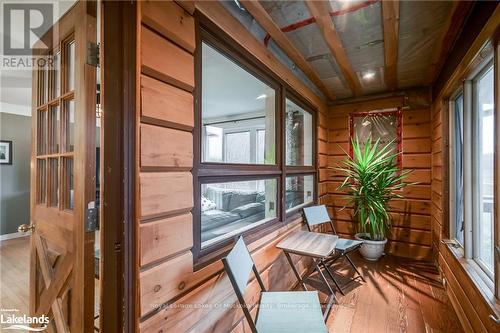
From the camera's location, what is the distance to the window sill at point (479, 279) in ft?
4.04

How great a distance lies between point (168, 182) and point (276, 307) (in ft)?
3.32

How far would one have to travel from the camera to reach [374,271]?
8.83 ft

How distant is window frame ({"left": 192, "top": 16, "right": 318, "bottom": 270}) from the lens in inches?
49.1

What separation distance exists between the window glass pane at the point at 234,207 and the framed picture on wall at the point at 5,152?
4.75 metres

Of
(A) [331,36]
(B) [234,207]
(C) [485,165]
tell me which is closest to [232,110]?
(B) [234,207]

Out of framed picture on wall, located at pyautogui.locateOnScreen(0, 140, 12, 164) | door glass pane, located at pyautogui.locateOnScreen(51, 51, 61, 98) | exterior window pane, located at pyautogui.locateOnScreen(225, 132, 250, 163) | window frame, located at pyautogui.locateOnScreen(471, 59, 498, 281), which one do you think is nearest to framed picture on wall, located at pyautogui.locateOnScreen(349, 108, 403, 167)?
window frame, located at pyautogui.locateOnScreen(471, 59, 498, 281)

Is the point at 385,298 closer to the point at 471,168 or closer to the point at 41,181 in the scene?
the point at 471,168

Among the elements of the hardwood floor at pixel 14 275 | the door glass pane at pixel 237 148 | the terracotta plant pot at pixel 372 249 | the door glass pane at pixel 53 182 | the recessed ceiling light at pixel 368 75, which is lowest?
the hardwood floor at pixel 14 275

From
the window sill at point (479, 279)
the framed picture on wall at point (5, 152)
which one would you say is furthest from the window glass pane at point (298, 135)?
the framed picture on wall at point (5, 152)

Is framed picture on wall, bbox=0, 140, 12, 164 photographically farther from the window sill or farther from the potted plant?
the window sill

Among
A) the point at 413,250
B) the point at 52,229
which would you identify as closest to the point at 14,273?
the point at 52,229

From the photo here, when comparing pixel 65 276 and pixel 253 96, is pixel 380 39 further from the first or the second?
pixel 65 276

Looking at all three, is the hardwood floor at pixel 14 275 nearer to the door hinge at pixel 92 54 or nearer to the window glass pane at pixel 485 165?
the door hinge at pixel 92 54

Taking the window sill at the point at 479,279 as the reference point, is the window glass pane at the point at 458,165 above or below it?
above
